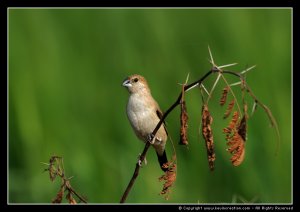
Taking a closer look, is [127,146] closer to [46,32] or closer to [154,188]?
[154,188]

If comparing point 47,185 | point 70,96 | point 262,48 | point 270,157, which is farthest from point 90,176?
point 262,48

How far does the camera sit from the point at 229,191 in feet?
26.0

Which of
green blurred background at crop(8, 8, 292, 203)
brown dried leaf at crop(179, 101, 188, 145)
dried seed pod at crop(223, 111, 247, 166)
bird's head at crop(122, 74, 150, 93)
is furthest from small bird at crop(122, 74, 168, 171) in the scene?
dried seed pod at crop(223, 111, 247, 166)

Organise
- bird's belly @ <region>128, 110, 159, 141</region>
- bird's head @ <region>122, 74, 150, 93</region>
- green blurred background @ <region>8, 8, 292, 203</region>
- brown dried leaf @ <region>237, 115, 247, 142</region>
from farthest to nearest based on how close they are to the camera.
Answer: green blurred background @ <region>8, 8, 292, 203</region>, bird's head @ <region>122, 74, 150, 93</region>, bird's belly @ <region>128, 110, 159, 141</region>, brown dried leaf @ <region>237, 115, 247, 142</region>

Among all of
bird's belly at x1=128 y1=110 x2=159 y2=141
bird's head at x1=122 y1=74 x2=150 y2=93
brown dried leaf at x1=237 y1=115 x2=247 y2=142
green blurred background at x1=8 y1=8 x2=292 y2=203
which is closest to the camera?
brown dried leaf at x1=237 y1=115 x2=247 y2=142

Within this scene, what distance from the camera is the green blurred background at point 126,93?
795 centimetres

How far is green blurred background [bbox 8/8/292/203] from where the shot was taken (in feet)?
26.1

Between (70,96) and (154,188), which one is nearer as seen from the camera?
(154,188)

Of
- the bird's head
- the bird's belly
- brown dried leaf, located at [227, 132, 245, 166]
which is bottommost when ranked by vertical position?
brown dried leaf, located at [227, 132, 245, 166]

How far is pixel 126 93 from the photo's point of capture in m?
8.21

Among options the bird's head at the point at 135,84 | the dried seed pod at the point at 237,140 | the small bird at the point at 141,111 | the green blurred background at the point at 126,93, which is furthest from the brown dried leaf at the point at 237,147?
the green blurred background at the point at 126,93

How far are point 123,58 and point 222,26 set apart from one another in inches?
54.0

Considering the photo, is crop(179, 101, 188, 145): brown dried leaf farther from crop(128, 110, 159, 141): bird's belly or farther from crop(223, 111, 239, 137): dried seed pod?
crop(128, 110, 159, 141): bird's belly

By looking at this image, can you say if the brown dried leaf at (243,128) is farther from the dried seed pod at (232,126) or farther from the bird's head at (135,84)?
the bird's head at (135,84)
